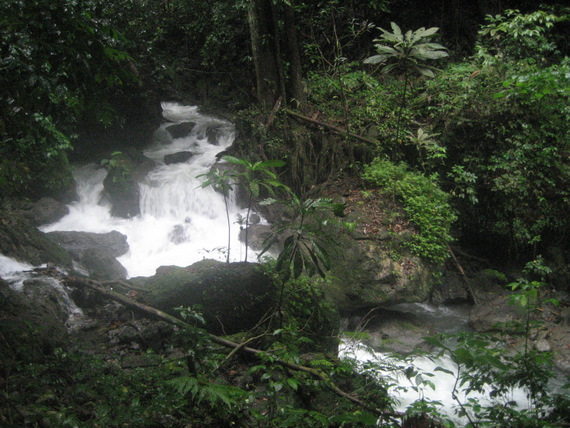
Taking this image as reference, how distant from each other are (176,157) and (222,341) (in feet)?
25.4

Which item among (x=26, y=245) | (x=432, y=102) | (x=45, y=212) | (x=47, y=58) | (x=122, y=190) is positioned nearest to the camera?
(x=47, y=58)

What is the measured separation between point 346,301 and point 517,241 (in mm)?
3646

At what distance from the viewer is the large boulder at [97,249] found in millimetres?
6777

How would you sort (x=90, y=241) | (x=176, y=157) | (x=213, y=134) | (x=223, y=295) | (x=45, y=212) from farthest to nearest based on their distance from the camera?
(x=213, y=134)
(x=176, y=157)
(x=45, y=212)
(x=90, y=241)
(x=223, y=295)

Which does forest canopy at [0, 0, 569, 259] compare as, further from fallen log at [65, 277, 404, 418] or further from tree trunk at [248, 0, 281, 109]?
fallen log at [65, 277, 404, 418]

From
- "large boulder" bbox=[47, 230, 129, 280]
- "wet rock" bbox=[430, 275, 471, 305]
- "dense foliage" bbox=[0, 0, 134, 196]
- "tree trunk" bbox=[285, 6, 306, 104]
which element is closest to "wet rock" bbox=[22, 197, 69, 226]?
"large boulder" bbox=[47, 230, 129, 280]

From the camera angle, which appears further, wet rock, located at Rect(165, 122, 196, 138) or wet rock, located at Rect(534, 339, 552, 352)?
→ wet rock, located at Rect(165, 122, 196, 138)

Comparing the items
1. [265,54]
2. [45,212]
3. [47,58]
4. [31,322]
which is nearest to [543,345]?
[31,322]

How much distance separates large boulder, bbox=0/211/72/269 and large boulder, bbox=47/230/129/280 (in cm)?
37

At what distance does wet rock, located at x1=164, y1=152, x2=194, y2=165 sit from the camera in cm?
1016

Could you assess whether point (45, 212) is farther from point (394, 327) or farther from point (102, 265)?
point (394, 327)

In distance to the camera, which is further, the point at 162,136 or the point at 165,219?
the point at 162,136

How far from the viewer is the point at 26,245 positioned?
5.96 metres

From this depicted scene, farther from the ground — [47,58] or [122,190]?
[47,58]
